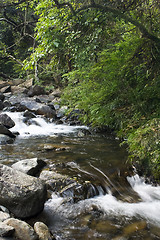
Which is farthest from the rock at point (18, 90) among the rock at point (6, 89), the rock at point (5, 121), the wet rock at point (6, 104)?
the rock at point (5, 121)

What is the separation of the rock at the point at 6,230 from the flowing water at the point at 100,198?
0.61 m

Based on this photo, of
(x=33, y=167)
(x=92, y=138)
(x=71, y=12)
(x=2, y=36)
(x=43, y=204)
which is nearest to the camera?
(x=43, y=204)

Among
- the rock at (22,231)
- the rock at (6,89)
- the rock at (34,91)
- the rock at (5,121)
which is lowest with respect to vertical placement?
the rock at (5,121)

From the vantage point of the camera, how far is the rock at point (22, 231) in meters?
1.98

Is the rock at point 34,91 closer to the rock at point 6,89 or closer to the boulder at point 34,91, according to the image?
the boulder at point 34,91

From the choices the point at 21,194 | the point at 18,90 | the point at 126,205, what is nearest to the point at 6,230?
the point at 21,194

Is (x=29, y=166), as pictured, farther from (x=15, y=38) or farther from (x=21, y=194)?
(x=15, y=38)

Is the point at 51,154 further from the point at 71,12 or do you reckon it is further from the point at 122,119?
the point at 71,12

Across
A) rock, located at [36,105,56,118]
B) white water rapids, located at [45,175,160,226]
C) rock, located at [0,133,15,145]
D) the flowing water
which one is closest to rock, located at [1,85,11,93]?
rock, located at [36,105,56,118]

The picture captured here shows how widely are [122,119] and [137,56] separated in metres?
1.74

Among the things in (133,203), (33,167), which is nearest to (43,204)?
(33,167)

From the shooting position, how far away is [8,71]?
2081cm

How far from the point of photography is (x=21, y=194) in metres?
2.58

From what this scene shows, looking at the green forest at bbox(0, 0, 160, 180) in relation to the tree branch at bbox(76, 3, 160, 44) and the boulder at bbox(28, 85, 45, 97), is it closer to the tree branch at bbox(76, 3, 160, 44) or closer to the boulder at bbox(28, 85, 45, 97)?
the tree branch at bbox(76, 3, 160, 44)
